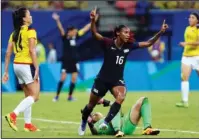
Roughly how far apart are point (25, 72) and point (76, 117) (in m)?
4.05

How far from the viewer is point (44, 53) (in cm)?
3238

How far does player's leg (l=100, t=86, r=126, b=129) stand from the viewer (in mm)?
11648

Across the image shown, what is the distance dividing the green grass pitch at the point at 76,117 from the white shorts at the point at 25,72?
1.00 meters

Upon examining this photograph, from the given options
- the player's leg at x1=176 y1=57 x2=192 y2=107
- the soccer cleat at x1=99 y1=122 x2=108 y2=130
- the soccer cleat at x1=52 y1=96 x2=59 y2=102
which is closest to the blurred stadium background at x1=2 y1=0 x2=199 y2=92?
the soccer cleat at x1=52 y1=96 x2=59 y2=102

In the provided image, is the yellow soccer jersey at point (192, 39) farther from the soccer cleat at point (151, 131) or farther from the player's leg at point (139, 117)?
the soccer cleat at point (151, 131)

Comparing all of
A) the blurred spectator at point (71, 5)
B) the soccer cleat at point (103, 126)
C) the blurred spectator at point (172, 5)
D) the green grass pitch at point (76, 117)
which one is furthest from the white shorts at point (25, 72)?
the blurred spectator at point (172, 5)

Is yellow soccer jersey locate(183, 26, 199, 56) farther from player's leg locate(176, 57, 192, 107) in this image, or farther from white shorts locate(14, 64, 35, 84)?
white shorts locate(14, 64, 35, 84)

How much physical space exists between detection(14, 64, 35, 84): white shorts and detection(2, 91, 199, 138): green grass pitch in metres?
1.00

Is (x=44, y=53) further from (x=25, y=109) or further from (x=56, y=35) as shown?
(x=25, y=109)

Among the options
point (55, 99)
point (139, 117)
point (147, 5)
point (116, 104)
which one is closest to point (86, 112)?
point (116, 104)

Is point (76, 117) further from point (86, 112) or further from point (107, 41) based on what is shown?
point (107, 41)

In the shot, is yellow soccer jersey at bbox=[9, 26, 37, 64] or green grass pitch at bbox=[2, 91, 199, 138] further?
yellow soccer jersey at bbox=[9, 26, 37, 64]

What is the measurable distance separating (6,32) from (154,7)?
779 centimetres

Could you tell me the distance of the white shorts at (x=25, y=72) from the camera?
42.7 ft
